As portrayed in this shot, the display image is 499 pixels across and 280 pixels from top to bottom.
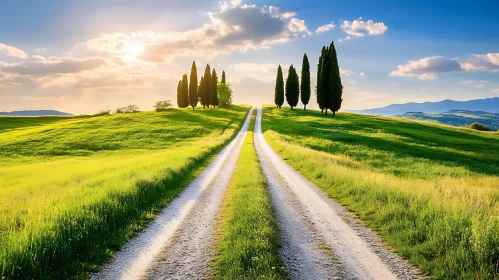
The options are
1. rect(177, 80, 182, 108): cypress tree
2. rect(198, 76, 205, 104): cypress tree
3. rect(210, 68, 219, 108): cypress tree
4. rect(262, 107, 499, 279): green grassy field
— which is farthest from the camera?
rect(177, 80, 182, 108): cypress tree

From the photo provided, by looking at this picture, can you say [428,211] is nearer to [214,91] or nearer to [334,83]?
[334,83]

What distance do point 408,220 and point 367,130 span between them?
50743 mm

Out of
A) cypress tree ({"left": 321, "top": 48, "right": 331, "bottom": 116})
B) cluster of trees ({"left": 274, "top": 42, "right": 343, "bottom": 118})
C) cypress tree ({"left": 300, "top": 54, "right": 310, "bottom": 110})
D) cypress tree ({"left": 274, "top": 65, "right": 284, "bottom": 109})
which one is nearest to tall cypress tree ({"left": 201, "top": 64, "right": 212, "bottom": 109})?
cypress tree ({"left": 274, "top": 65, "right": 284, "bottom": 109})

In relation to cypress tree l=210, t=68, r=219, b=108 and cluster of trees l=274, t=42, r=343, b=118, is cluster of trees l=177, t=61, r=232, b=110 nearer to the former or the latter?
cypress tree l=210, t=68, r=219, b=108

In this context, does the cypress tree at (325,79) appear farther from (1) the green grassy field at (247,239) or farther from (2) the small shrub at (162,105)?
(1) the green grassy field at (247,239)

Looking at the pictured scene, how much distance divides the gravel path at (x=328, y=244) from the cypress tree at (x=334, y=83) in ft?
206

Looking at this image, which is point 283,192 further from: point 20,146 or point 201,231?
point 20,146

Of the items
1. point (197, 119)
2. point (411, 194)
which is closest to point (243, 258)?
point (411, 194)

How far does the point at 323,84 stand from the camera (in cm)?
7638

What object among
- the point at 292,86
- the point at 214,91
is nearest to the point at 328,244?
the point at 292,86

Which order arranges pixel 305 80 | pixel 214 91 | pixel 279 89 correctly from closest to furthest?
pixel 305 80, pixel 279 89, pixel 214 91

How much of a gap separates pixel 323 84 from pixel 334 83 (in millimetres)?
3701

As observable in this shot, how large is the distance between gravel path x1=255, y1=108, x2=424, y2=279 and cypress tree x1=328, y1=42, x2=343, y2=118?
206ft

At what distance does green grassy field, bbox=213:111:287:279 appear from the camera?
696 cm
